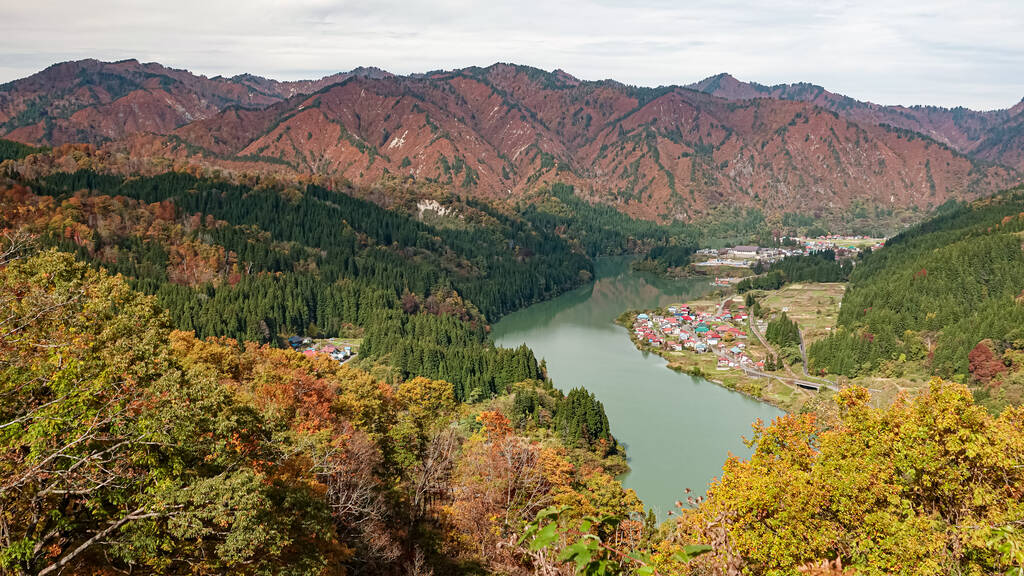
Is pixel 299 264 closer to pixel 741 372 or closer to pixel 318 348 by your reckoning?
pixel 318 348

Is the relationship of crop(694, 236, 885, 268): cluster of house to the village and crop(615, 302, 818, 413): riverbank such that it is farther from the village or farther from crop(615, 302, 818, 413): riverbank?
crop(615, 302, 818, 413): riverbank

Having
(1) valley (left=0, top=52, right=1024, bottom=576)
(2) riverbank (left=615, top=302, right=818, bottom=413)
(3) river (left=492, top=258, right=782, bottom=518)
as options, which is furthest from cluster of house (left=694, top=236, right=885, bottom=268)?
(2) riverbank (left=615, top=302, right=818, bottom=413)

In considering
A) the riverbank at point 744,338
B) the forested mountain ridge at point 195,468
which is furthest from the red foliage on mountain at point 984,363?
the forested mountain ridge at point 195,468

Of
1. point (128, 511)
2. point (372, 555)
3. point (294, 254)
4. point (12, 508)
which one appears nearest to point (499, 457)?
point (372, 555)

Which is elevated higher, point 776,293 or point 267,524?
point 267,524

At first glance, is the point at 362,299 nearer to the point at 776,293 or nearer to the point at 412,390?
the point at 412,390
